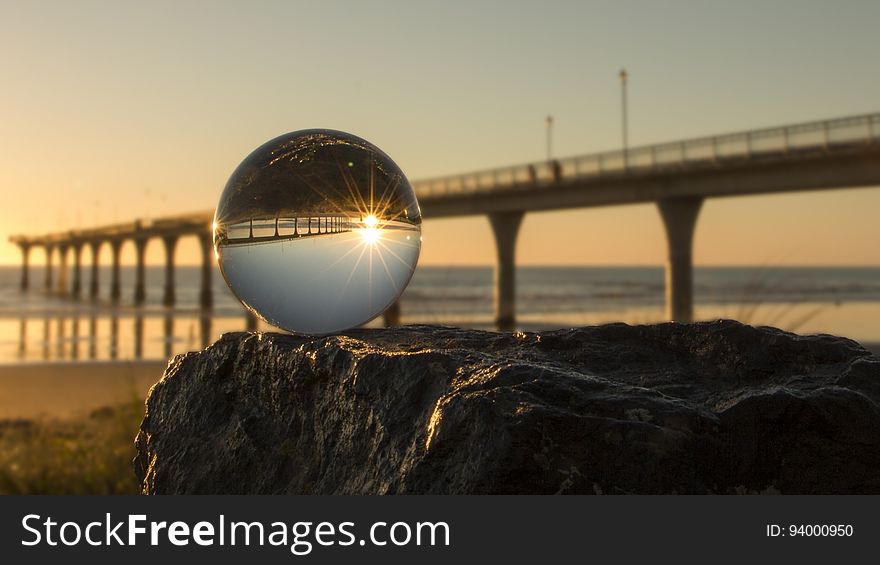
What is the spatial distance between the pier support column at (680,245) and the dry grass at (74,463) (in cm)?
3183

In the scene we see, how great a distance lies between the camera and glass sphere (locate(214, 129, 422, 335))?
4211mm

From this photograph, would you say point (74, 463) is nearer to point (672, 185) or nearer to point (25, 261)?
point (672, 185)

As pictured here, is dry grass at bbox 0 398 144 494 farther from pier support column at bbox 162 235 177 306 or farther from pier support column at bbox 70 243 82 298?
pier support column at bbox 70 243 82 298

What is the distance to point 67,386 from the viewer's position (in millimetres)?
21984

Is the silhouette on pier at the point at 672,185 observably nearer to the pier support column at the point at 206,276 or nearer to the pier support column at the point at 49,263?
the pier support column at the point at 206,276

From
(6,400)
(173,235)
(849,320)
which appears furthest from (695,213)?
(173,235)

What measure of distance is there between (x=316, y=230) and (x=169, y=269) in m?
81.4

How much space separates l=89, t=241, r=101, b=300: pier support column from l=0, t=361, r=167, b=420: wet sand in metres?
80.0

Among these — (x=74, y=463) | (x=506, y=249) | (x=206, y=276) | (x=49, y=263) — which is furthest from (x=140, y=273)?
(x=74, y=463)

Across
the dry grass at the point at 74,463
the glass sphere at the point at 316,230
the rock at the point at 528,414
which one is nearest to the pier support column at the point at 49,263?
the dry grass at the point at 74,463

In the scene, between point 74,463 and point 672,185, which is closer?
point 74,463

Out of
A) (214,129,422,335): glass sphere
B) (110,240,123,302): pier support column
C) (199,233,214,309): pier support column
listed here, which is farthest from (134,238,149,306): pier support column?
(214,129,422,335): glass sphere

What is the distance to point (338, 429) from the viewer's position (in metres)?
3.48

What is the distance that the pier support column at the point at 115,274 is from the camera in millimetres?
92500
